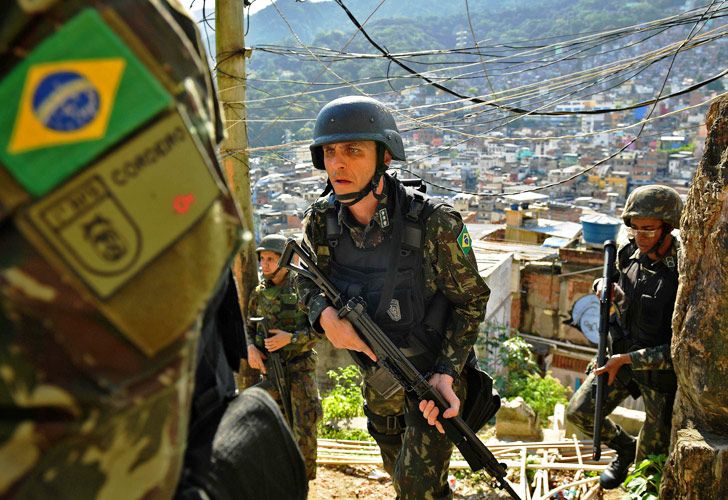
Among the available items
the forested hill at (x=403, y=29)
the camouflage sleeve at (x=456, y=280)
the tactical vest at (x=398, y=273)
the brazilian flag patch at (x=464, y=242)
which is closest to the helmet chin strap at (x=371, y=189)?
the tactical vest at (x=398, y=273)

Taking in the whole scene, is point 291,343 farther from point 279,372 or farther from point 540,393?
point 540,393

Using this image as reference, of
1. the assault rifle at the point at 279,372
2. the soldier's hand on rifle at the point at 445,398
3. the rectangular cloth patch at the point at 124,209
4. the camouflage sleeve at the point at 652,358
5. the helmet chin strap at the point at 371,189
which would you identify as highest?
the rectangular cloth patch at the point at 124,209

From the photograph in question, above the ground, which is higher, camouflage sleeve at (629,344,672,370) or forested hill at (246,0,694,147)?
forested hill at (246,0,694,147)

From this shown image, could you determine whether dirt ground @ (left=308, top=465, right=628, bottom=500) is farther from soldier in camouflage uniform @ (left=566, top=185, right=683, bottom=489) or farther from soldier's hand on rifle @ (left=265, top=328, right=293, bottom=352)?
soldier's hand on rifle @ (left=265, top=328, right=293, bottom=352)

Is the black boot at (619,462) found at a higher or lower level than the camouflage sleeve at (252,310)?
lower

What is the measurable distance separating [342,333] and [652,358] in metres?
2.34

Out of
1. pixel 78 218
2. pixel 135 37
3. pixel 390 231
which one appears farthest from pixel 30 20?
pixel 390 231

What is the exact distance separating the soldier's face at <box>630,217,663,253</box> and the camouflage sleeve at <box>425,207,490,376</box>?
1.83 metres

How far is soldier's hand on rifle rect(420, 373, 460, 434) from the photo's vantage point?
3.04 meters

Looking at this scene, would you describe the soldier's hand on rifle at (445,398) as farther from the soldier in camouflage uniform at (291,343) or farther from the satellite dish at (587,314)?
the satellite dish at (587,314)

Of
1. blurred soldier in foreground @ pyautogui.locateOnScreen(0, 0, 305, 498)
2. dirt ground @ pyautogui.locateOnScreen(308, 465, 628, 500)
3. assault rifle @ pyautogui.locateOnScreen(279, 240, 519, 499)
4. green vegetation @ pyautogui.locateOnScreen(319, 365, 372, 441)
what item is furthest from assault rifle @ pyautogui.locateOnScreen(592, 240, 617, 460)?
blurred soldier in foreground @ pyautogui.locateOnScreen(0, 0, 305, 498)

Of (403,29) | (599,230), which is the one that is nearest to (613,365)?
(599,230)

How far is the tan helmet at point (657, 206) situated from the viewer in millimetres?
Result: 4375

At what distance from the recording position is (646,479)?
13.5 feet
